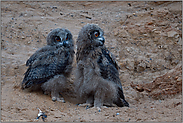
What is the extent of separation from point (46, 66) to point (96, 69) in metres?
1.16

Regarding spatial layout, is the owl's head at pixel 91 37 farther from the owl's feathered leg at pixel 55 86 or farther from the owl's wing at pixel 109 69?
the owl's feathered leg at pixel 55 86

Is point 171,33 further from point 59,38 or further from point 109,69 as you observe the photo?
point 59,38

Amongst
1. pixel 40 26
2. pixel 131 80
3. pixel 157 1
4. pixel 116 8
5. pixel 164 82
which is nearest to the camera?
pixel 164 82

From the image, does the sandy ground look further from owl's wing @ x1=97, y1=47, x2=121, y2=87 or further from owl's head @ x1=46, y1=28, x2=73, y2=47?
owl's head @ x1=46, y1=28, x2=73, y2=47

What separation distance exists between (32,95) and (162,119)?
2.74 m

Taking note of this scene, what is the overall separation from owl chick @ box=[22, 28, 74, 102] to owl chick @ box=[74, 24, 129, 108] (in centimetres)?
37

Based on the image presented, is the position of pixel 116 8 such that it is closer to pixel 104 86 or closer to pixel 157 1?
pixel 157 1

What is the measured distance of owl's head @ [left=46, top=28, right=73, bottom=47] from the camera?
14.5 ft

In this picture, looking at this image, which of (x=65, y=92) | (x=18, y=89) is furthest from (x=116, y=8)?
(x=18, y=89)

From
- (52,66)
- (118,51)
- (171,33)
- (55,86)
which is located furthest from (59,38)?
(171,33)

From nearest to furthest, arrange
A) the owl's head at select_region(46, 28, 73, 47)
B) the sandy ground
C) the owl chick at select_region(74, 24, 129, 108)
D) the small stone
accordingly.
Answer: the sandy ground < the owl chick at select_region(74, 24, 129, 108) < the owl's head at select_region(46, 28, 73, 47) < the small stone

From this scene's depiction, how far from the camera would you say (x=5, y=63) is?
17.5ft

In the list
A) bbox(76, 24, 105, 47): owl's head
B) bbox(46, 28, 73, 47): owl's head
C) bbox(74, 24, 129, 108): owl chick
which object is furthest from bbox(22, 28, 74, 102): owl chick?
bbox(76, 24, 105, 47): owl's head

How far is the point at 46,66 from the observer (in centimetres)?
436
